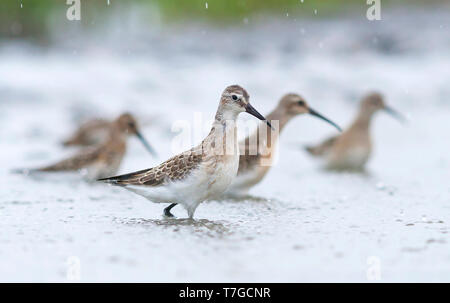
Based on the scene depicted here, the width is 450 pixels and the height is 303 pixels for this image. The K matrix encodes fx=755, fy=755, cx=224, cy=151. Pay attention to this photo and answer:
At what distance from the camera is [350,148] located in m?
10.7

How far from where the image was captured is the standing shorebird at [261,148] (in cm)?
821

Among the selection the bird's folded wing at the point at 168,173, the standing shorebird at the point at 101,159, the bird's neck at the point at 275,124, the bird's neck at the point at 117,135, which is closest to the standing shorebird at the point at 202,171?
the bird's folded wing at the point at 168,173

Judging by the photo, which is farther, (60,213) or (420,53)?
(420,53)

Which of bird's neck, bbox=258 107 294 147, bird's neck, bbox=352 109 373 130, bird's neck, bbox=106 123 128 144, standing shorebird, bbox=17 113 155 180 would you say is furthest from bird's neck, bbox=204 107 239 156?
bird's neck, bbox=352 109 373 130

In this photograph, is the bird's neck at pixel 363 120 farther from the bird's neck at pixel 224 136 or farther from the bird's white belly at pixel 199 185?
the bird's white belly at pixel 199 185

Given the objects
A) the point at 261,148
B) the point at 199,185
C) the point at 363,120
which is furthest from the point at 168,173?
the point at 363,120

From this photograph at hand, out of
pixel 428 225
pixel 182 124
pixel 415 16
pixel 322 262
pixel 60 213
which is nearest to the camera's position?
pixel 322 262

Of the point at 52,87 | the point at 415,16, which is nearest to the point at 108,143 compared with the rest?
the point at 52,87

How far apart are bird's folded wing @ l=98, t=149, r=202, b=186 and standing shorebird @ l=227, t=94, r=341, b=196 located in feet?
4.25

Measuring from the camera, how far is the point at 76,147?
A: 11734mm

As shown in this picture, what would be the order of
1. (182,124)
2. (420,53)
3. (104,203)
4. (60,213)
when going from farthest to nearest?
(420,53) → (182,124) → (104,203) → (60,213)
